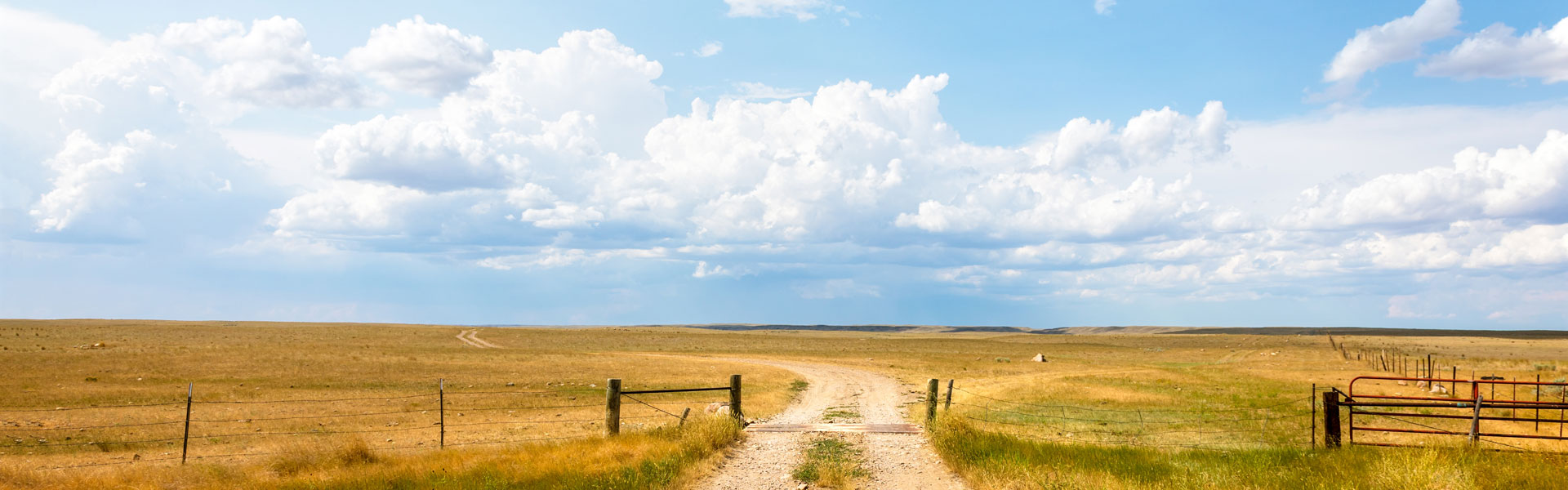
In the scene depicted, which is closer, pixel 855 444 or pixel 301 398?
pixel 855 444

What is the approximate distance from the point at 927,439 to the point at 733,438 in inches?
160

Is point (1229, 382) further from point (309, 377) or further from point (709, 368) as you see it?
point (309, 377)

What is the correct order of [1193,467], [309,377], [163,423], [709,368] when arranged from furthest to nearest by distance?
[709,368] < [309,377] < [163,423] < [1193,467]

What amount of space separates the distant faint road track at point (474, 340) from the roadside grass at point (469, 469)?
67.9 metres

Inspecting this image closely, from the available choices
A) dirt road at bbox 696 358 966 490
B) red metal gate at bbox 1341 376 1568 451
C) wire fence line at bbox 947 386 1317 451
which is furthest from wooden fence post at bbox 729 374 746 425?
red metal gate at bbox 1341 376 1568 451

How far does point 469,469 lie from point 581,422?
1169cm

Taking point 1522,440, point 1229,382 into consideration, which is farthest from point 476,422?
point 1229,382

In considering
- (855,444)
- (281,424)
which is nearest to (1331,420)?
(855,444)

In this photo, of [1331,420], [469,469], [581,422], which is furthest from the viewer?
[581,422]

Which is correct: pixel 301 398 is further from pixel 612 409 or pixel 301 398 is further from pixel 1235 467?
pixel 1235 467

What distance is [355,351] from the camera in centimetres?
6294

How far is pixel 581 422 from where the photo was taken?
1042 inches

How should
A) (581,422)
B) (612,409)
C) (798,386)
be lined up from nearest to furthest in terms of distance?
1. (612,409)
2. (581,422)
3. (798,386)

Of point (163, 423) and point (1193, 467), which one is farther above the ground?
point (1193, 467)
